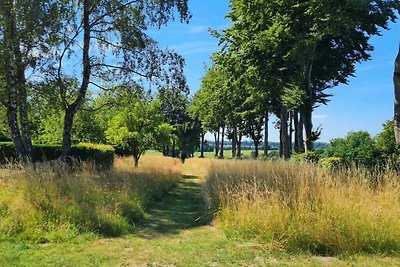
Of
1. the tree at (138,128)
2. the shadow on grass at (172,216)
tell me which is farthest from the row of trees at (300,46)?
the shadow on grass at (172,216)

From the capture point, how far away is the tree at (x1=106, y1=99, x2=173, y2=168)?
2170 cm

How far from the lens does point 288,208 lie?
25.0 ft

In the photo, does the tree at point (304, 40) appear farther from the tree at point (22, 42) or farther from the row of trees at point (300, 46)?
the tree at point (22, 42)

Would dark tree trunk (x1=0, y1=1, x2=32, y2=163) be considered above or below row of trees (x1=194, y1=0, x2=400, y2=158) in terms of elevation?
below

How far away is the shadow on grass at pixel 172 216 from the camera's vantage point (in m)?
9.17

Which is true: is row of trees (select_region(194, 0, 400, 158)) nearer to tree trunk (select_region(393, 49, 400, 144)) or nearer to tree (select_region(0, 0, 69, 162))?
tree trunk (select_region(393, 49, 400, 144))

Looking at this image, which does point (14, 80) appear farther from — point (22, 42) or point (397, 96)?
point (397, 96)

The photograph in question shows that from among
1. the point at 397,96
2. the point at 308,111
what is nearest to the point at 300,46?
the point at 308,111

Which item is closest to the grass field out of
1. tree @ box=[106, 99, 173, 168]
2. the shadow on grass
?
the shadow on grass

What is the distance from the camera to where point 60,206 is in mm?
8641

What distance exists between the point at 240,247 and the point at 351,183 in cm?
282

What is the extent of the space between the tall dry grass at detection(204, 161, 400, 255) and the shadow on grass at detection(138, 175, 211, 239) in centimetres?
113

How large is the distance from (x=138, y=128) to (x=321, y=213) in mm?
16136

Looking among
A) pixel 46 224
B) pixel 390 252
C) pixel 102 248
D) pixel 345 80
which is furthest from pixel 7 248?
pixel 345 80
